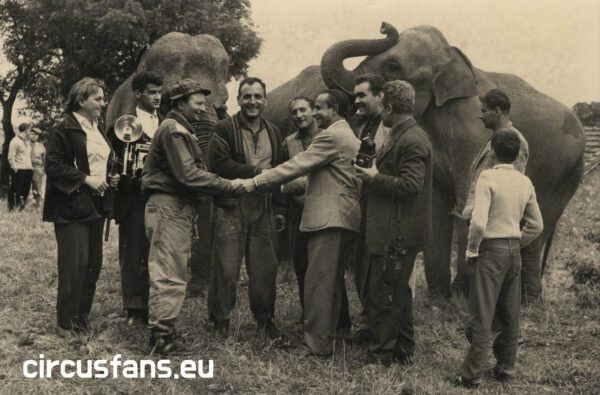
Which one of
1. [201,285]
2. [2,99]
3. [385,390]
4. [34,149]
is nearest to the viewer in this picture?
[385,390]

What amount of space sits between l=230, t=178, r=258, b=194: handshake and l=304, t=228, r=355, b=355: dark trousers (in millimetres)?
621

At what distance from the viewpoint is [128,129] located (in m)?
6.80

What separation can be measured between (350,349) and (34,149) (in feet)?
43.4

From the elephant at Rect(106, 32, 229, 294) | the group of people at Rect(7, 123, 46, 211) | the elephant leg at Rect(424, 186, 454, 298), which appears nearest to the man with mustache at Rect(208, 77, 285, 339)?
the elephant at Rect(106, 32, 229, 294)

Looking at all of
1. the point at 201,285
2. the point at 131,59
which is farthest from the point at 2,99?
the point at 201,285

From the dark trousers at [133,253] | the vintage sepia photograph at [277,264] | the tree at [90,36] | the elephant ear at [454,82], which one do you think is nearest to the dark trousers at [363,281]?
the vintage sepia photograph at [277,264]

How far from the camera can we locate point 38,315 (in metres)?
7.37

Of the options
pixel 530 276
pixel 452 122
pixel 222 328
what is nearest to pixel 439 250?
pixel 530 276

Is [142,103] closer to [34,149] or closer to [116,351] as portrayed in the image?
[116,351]

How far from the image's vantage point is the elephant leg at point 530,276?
338 inches

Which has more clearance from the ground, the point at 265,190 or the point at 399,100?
the point at 399,100

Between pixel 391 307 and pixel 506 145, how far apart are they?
1465mm

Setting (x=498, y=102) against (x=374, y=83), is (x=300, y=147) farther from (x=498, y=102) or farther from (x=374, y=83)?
(x=498, y=102)

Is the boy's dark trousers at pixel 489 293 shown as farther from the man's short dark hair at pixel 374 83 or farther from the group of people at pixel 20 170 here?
the group of people at pixel 20 170
